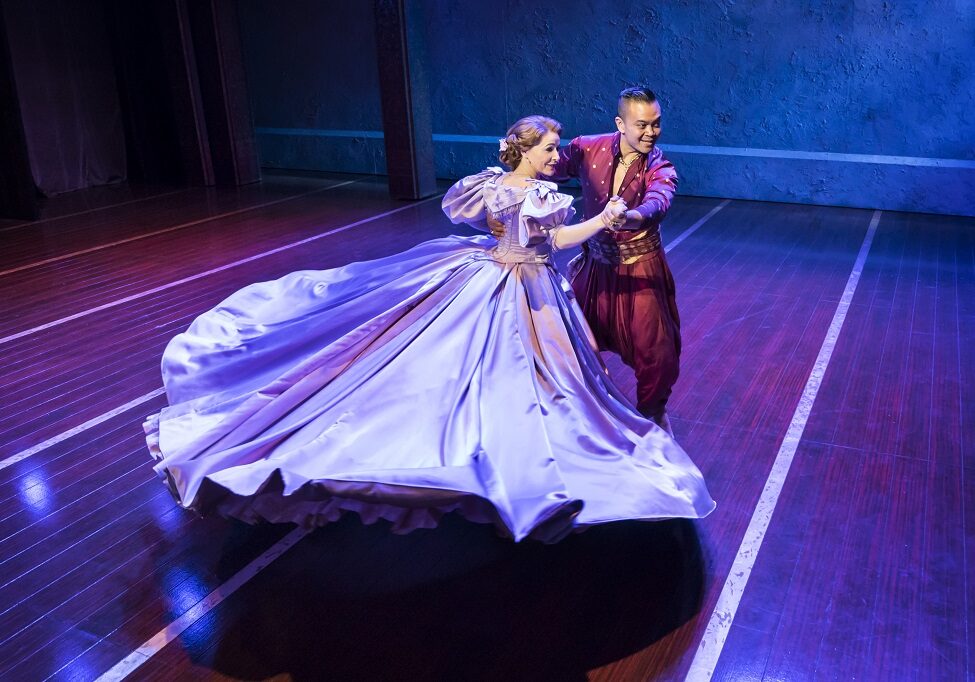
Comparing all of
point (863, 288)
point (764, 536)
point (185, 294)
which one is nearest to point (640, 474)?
point (764, 536)

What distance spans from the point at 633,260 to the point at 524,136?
684mm

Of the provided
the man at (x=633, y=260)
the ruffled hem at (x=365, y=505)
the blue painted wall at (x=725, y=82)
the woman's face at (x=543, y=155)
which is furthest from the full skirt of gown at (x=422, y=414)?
the blue painted wall at (x=725, y=82)

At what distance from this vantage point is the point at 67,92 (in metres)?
9.91

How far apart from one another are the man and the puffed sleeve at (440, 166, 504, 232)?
11 cm

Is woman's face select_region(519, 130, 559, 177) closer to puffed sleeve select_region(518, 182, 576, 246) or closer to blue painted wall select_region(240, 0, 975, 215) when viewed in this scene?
puffed sleeve select_region(518, 182, 576, 246)

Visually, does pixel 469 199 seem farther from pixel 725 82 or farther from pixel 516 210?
pixel 725 82

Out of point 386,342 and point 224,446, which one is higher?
point 386,342

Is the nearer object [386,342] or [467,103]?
[386,342]

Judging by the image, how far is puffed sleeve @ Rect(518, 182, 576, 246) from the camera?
3160 mm

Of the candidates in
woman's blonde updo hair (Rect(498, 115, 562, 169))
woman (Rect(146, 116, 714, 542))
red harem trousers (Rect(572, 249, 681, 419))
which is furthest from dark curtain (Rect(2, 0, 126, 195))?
red harem trousers (Rect(572, 249, 681, 419))

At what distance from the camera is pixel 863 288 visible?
5742 mm

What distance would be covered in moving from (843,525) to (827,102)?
18.8 ft

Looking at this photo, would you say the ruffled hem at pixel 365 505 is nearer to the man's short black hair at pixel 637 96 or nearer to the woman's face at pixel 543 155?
the woman's face at pixel 543 155

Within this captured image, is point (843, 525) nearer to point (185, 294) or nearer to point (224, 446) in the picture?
point (224, 446)
